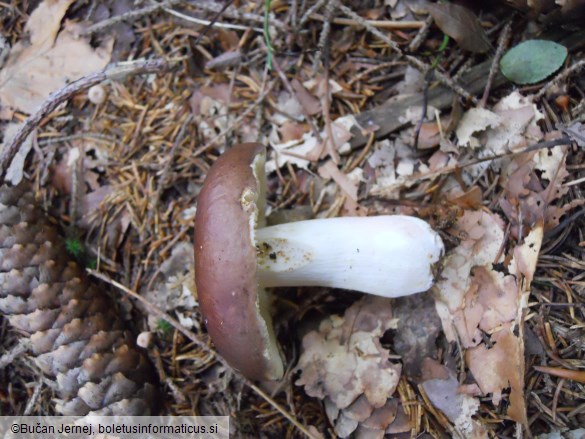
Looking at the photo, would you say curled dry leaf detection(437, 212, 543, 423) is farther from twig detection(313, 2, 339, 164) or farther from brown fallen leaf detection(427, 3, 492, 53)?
brown fallen leaf detection(427, 3, 492, 53)

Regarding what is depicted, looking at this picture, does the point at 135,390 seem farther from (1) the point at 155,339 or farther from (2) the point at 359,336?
(2) the point at 359,336

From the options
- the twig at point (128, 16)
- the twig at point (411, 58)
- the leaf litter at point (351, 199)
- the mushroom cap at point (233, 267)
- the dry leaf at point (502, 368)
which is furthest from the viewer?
the twig at point (128, 16)

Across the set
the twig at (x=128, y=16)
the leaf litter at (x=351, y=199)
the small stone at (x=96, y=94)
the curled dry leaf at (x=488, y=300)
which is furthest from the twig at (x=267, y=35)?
the curled dry leaf at (x=488, y=300)

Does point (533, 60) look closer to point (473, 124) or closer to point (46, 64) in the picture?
point (473, 124)

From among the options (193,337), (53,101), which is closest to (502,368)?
(193,337)

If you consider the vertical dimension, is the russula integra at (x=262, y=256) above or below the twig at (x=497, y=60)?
below

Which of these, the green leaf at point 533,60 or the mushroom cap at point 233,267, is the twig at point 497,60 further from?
the mushroom cap at point 233,267
